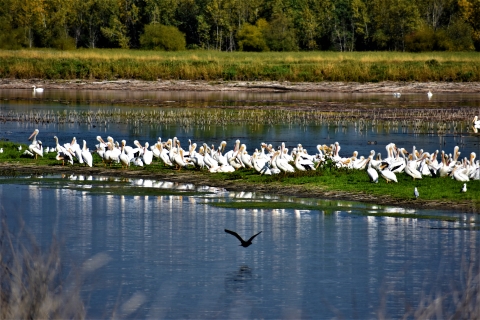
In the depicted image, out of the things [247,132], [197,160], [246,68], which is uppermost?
[246,68]

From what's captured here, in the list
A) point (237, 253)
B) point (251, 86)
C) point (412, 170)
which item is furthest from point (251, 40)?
point (237, 253)

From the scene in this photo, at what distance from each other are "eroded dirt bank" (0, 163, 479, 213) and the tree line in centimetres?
5792

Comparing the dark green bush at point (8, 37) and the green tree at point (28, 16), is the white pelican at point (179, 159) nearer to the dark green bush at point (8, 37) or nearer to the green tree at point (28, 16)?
the dark green bush at point (8, 37)

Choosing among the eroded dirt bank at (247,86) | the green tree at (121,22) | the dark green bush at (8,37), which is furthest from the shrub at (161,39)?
the eroded dirt bank at (247,86)

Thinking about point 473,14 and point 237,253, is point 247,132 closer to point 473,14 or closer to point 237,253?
point 237,253

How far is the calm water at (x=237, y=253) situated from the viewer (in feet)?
38.3

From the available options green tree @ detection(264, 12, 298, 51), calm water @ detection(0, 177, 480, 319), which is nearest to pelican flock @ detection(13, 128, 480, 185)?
calm water @ detection(0, 177, 480, 319)

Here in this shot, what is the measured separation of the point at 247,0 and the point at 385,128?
58986mm

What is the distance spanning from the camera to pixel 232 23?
89062 mm

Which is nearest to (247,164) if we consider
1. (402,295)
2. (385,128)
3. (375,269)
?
(375,269)

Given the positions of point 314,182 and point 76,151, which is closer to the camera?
point 314,182

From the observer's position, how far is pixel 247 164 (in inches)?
861

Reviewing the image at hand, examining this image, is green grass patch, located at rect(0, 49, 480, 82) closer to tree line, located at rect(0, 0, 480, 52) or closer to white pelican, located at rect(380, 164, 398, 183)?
tree line, located at rect(0, 0, 480, 52)

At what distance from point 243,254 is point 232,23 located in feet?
250
